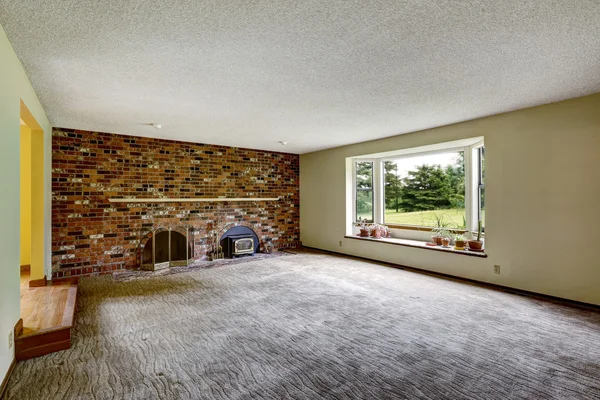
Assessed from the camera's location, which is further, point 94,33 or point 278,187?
point 278,187

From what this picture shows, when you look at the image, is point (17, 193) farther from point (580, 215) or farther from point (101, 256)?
point (580, 215)

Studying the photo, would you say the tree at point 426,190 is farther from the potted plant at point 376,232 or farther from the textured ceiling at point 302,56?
the textured ceiling at point 302,56

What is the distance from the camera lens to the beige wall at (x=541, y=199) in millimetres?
3469

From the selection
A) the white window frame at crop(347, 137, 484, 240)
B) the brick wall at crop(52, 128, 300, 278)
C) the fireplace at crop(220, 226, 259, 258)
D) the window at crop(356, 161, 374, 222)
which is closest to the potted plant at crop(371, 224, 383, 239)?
the white window frame at crop(347, 137, 484, 240)

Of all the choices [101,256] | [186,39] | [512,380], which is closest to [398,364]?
[512,380]

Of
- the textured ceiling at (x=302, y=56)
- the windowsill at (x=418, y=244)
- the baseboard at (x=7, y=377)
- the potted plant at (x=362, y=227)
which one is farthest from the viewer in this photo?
the potted plant at (x=362, y=227)

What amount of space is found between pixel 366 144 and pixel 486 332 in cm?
407

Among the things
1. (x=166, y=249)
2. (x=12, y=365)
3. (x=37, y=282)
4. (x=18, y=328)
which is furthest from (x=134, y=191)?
(x=12, y=365)

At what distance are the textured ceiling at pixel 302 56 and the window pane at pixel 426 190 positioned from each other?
1498 millimetres

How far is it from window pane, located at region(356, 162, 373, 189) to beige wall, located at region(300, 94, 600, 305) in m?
1.81

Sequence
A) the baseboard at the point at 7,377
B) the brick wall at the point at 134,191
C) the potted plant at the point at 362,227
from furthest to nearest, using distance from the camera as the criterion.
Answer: the potted plant at the point at 362,227 → the brick wall at the point at 134,191 → the baseboard at the point at 7,377

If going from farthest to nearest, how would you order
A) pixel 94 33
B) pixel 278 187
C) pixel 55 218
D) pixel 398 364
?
pixel 278 187 < pixel 55 218 < pixel 398 364 < pixel 94 33

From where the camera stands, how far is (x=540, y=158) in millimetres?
3832

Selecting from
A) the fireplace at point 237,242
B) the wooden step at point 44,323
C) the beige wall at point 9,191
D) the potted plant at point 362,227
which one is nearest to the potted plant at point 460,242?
the potted plant at point 362,227
